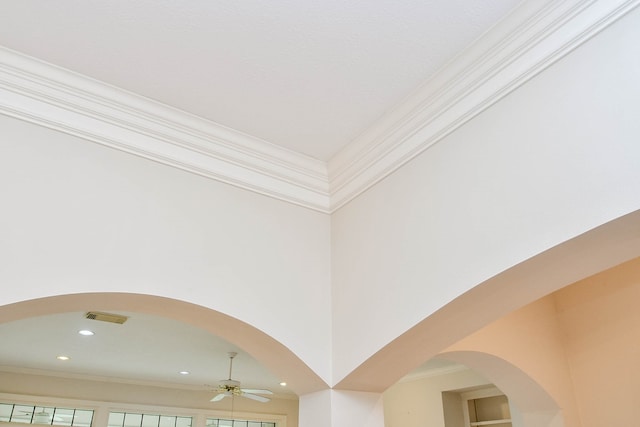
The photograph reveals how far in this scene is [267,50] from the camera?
1.99m

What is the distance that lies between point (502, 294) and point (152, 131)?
159 centimetres

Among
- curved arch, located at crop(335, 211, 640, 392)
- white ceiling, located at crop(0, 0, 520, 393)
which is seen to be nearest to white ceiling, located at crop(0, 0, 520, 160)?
white ceiling, located at crop(0, 0, 520, 393)

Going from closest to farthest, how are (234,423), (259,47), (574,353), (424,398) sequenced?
1. (259,47)
2. (574,353)
3. (424,398)
4. (234,423)

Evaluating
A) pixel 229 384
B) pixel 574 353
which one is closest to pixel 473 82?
pixel 574 353

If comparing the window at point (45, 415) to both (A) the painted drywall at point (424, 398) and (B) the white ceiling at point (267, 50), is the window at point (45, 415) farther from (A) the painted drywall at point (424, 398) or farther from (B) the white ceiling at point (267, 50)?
(B) the white ceiling at point (267, 50)

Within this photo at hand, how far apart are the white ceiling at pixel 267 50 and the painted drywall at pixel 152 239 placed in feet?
1.07

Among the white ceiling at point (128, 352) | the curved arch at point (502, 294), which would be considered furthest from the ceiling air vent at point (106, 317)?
the curved arch at point (502, 294)

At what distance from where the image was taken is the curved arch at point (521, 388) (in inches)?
122

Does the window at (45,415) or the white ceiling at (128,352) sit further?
the window at (45,415)

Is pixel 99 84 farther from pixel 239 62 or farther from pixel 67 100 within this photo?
pixel 239 62

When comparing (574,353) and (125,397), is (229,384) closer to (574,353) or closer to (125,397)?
(125,397)

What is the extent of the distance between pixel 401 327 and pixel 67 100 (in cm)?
163

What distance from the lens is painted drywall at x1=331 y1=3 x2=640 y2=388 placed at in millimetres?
1505

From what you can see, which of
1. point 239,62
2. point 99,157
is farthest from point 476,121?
point 99,157
